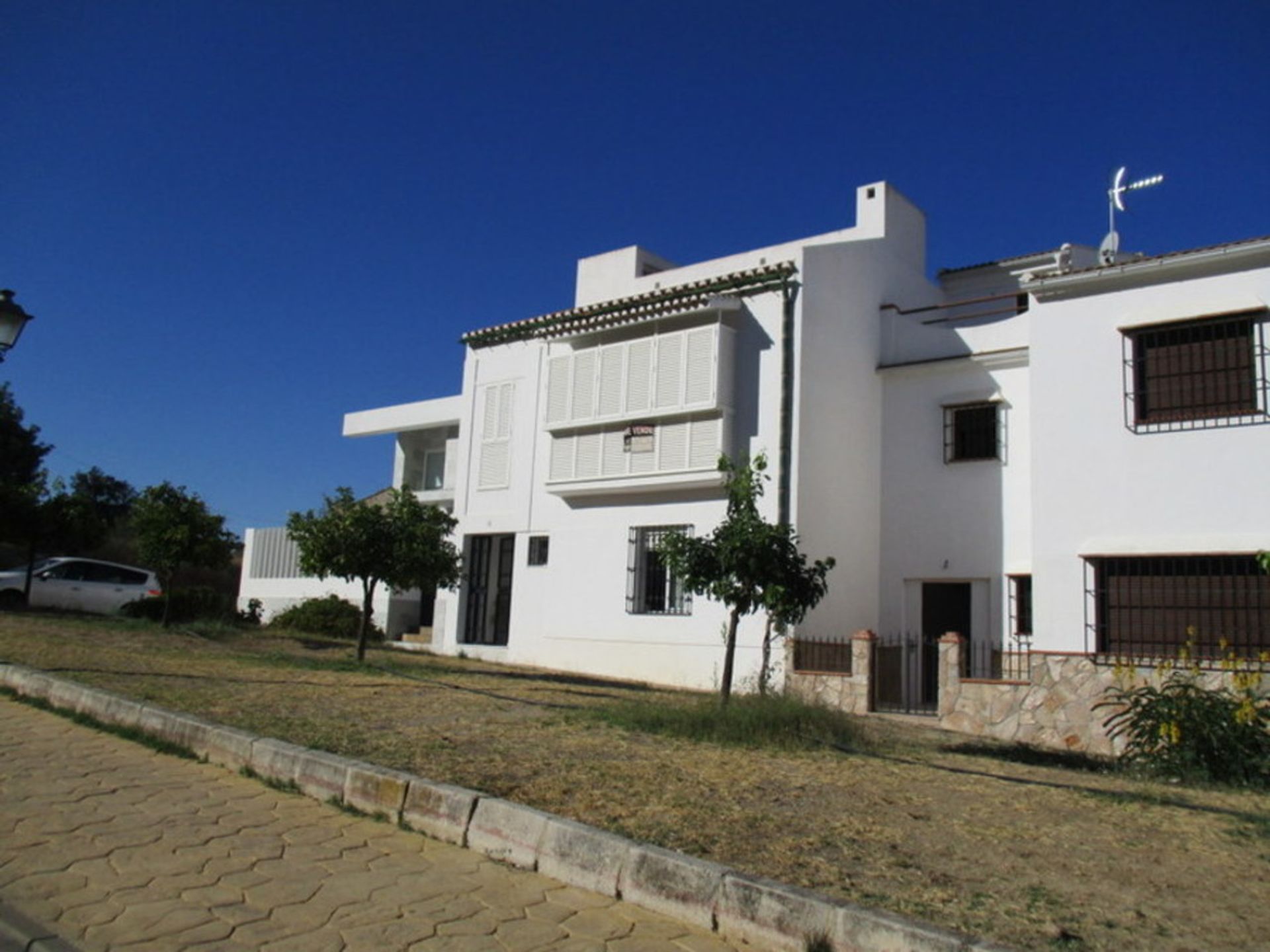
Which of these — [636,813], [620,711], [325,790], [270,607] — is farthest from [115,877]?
[270,607]

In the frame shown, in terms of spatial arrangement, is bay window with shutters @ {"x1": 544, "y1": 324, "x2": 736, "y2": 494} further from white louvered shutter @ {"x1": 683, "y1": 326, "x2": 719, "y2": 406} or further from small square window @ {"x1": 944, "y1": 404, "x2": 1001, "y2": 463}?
small square window @ {"x1": 944, "y1": 404, "x2": 1001, "y2": 463}

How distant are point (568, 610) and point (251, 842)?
42.4 ft

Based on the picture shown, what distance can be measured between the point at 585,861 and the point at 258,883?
161 cm

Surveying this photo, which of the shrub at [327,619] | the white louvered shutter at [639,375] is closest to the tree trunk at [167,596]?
the shrub at [327,619]

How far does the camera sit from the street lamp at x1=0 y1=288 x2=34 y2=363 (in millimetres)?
9984

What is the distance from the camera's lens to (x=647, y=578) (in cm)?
1761

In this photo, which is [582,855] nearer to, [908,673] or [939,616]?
[908,673]

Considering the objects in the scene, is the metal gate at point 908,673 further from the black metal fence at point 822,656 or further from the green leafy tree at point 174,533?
the green leafy tree at point 174,533

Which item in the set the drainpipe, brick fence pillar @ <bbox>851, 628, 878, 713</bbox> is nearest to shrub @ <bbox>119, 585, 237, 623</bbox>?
the drainpipe

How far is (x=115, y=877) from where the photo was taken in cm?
486

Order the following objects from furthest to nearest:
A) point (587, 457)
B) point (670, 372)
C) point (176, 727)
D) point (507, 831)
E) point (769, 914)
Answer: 1. point (587, 457)
2. point (670, 372)
3. point (176, 727)
4. point (507, 831)
5. point (769, 914)

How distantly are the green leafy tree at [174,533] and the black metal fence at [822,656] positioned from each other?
10983 millimetres

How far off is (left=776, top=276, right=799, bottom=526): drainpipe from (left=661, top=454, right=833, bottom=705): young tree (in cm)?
432

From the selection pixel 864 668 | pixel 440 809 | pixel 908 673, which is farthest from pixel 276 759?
pixel 908 673
